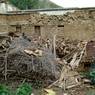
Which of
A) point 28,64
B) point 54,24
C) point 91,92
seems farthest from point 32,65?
point 54,24

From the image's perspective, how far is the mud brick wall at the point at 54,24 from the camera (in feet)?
65.7

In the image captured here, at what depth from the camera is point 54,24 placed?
20.8 meters

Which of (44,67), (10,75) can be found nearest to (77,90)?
(44,67)

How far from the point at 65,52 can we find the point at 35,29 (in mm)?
6497

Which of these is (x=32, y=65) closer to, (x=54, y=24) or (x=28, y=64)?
(x=28, y=64)

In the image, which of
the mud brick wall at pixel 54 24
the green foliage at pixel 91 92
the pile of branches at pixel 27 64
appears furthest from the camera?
the mud brick wall at pixel 54 24

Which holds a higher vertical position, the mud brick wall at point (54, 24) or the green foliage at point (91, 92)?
the mud brick wall at point (54, 24)

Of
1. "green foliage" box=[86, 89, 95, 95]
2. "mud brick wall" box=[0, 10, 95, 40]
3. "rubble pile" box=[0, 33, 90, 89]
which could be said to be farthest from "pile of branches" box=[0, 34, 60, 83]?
"mud brick wall" box=[0, 10, 95, 40]

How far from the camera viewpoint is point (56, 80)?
12.2 m

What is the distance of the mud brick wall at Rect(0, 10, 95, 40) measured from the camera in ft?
65.7

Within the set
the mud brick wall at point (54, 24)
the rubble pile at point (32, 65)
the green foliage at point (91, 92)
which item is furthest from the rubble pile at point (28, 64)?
the mud brick wall at point (54, 24)

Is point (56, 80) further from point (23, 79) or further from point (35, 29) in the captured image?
point (35, 29)

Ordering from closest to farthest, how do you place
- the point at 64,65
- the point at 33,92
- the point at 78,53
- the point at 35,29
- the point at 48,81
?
the point at 33,92 → the point at 48,81 → the point at 64,65 → the point at 78,53 → the point at 35,29

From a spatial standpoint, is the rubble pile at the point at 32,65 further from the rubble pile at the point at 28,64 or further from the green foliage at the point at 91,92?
the green foliage at the point at 91,92
